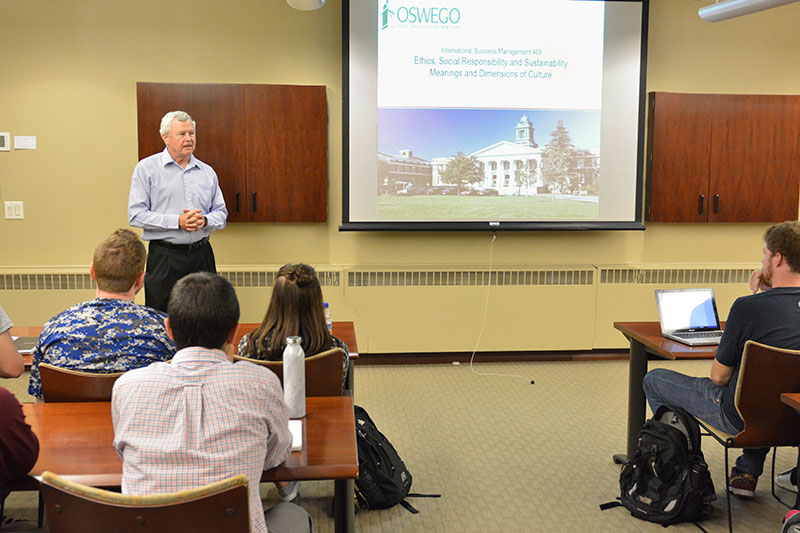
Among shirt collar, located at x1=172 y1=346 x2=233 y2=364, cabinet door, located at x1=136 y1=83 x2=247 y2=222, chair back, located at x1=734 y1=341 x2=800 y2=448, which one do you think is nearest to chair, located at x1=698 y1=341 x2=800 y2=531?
chair back, located at x1=734 y1=341 x2=800 y2=448

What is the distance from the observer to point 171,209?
426cm

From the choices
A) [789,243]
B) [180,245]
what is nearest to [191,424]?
[789,243]

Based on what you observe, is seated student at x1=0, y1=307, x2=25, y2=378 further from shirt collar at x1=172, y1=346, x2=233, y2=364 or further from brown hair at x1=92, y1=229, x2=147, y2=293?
shirt collar at x1=172, y1=346, x2=233, y2=364

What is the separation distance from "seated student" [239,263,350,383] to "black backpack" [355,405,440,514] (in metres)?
0.55

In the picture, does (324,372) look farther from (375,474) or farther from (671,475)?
(671,475)

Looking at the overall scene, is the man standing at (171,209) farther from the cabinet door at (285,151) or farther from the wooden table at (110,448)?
the wooden table at (110,448)

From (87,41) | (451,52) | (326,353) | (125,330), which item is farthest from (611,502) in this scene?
(87,41)

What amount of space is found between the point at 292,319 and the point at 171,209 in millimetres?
2177

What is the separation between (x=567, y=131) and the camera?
5090 mm

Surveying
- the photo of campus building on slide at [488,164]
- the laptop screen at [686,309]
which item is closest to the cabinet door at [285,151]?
the photo of campus building on slide at [488,164]

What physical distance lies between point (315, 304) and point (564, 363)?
324cm

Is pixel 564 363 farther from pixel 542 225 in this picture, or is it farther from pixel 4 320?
pixel 4 320

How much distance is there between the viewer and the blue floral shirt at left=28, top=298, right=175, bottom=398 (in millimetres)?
2199

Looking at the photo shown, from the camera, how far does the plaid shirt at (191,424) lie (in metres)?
1.44
